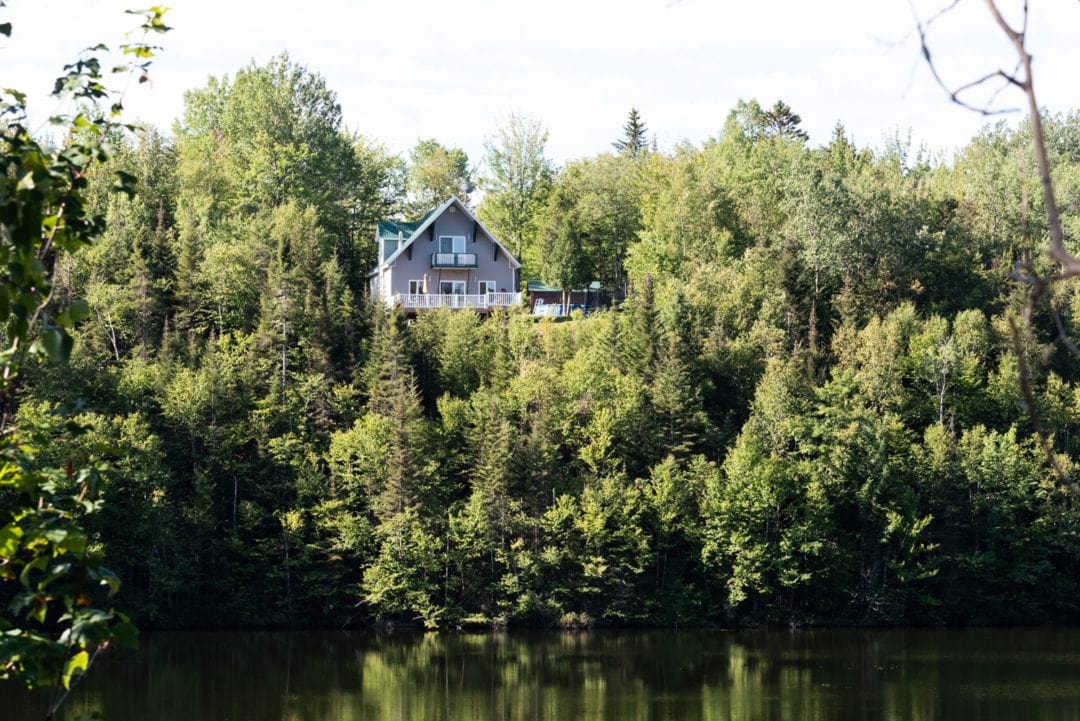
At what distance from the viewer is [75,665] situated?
562 centimetres

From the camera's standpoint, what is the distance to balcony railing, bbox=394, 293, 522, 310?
6619 cm

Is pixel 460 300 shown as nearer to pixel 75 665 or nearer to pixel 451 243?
pixel 451 243

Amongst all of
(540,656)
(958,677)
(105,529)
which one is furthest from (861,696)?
(105,529)

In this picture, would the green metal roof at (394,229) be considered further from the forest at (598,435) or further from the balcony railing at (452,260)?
the forest at (598,435)

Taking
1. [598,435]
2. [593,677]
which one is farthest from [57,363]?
[598,435]

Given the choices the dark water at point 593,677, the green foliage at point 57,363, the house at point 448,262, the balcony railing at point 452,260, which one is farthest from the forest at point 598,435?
the green foliage at point 57,363

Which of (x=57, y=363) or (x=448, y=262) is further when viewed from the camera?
(x=448, y=262)

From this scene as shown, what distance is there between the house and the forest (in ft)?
13.5

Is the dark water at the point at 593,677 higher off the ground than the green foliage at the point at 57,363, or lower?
lower

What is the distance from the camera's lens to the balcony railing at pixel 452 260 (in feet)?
Answer: 225

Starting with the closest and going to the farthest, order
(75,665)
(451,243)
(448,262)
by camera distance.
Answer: (75,665), (448,262), (451,243)

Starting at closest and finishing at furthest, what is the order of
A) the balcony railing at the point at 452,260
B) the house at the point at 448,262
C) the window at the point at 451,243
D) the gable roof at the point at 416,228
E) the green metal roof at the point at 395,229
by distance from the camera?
the gable roof at the point at 416,228 → the house at the point at 448,262 → the balcony railing at the point at 452,260 → the window at the point at 451,243 → the green metal roof at the point at 395,229

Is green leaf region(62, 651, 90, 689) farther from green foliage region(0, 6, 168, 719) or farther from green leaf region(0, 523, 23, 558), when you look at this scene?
green leaf region(0, 523, 23, 558)

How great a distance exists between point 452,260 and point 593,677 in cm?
3087
